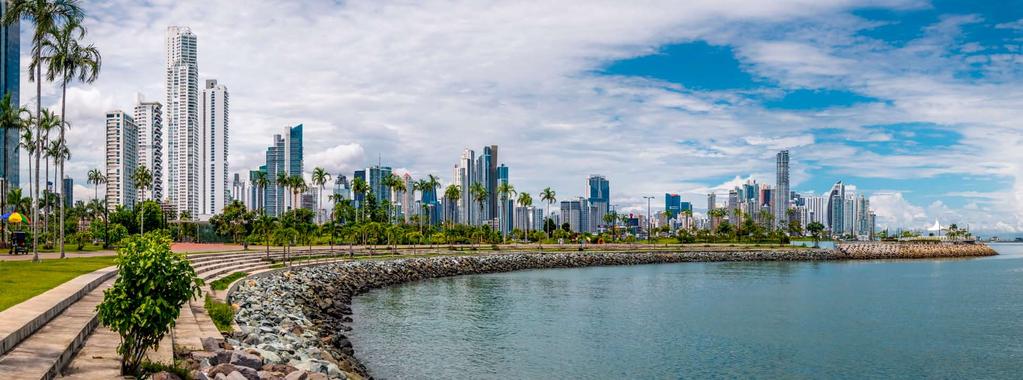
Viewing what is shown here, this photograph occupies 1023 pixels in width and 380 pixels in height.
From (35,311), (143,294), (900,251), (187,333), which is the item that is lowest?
(900,251)

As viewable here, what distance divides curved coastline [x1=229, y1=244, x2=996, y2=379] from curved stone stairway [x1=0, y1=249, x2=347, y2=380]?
199 cm

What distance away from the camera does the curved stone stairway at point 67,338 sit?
46.9 feet

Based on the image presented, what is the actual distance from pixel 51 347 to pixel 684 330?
1324 inches

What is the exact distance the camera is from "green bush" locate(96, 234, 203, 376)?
14094 mm

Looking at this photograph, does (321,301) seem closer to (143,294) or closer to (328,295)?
(328,295)

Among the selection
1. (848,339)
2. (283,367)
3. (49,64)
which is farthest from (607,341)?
(49,64)

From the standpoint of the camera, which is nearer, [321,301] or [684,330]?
[684,330]

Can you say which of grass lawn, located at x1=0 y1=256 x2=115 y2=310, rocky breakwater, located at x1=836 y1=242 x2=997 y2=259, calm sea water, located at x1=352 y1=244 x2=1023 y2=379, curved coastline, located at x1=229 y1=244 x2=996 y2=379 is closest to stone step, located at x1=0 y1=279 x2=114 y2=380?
grass lawn, located at x1=0 y1=256 x2=115 y2=310

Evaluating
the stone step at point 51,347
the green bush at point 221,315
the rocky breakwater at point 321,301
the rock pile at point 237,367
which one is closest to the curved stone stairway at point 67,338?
the stone step at point 51,347

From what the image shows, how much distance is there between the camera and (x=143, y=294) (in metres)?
14.3

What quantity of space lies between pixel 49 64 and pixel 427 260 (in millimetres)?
43045

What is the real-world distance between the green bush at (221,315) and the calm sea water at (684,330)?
6.08 meters

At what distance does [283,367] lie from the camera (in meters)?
20.0

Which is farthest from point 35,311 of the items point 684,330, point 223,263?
point 223,263
